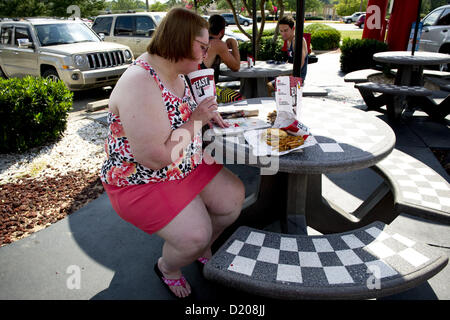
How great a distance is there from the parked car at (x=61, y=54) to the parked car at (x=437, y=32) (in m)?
8.19

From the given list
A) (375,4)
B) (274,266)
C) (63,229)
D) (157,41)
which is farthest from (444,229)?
(375,4)

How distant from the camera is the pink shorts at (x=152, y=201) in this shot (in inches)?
65.7

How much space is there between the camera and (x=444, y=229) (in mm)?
2514

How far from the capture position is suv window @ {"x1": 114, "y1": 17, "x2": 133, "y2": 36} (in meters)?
10.5

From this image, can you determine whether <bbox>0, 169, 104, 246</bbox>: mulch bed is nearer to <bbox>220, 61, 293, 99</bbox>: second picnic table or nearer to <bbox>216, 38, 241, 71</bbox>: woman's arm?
<bbox>216, 38, 241, 71</bbox>: woman's arm

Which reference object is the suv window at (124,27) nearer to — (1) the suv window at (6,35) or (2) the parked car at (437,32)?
(1) the suv window at (6,35)

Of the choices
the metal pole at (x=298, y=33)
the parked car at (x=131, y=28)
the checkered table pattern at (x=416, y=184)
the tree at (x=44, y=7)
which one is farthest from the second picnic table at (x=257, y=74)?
the tree at (x=44, y=7)

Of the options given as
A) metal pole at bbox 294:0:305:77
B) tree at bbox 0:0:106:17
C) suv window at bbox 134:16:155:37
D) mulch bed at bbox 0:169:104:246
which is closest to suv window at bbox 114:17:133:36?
suv window at bbox 134:16:155:37

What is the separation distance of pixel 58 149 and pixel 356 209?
3640mm

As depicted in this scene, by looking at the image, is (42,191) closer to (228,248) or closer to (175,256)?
(175,256)

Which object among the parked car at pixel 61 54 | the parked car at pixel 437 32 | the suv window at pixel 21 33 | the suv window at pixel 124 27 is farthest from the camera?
the suv window at pixel 124 27

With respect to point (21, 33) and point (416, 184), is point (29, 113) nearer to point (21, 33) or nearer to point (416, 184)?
point (416, 184)

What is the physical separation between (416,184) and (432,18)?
9512 mm

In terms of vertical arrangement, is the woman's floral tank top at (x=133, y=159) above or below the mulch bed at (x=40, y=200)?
A: above
